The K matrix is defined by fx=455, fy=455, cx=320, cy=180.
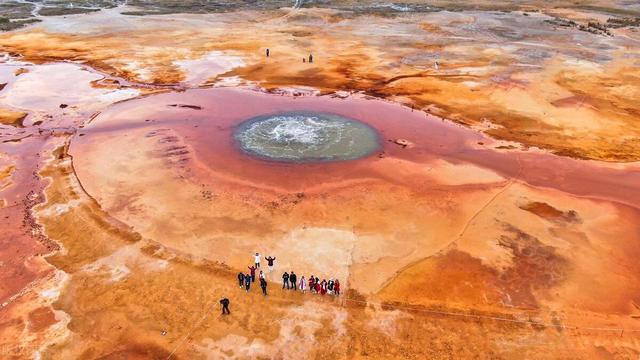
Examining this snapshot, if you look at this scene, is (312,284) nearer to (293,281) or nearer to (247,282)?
(293,281)

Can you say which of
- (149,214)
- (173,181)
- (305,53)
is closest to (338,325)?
(149,214)

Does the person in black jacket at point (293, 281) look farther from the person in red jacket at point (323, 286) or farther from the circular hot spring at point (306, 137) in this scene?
the circular hot spring at point (306, 137)

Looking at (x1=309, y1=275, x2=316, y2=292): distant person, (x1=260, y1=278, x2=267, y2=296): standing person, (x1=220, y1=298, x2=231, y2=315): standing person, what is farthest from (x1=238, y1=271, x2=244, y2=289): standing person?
(x1=309, y1=275, x2=316, y2=292): distant person

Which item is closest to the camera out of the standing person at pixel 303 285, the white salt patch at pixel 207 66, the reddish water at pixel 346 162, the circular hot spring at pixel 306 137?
the standing person at pixel 303 285

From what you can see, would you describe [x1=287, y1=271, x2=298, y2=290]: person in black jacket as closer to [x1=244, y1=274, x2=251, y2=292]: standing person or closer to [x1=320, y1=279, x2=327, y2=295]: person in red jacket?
[x1=320, y1=279, x2=327, y2=295]: person in red jacket

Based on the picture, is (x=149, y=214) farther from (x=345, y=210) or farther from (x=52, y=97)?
(x=52, y=97)

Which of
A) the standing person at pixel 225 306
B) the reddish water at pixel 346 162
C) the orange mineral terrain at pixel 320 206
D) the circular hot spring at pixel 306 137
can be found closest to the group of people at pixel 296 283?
the orange mineral terrain at pixel 320 206

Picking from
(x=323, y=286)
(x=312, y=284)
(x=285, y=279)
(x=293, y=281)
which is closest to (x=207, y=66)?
(x=285, y=279)

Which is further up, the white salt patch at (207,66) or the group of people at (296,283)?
the white salt patch at (207,66)
